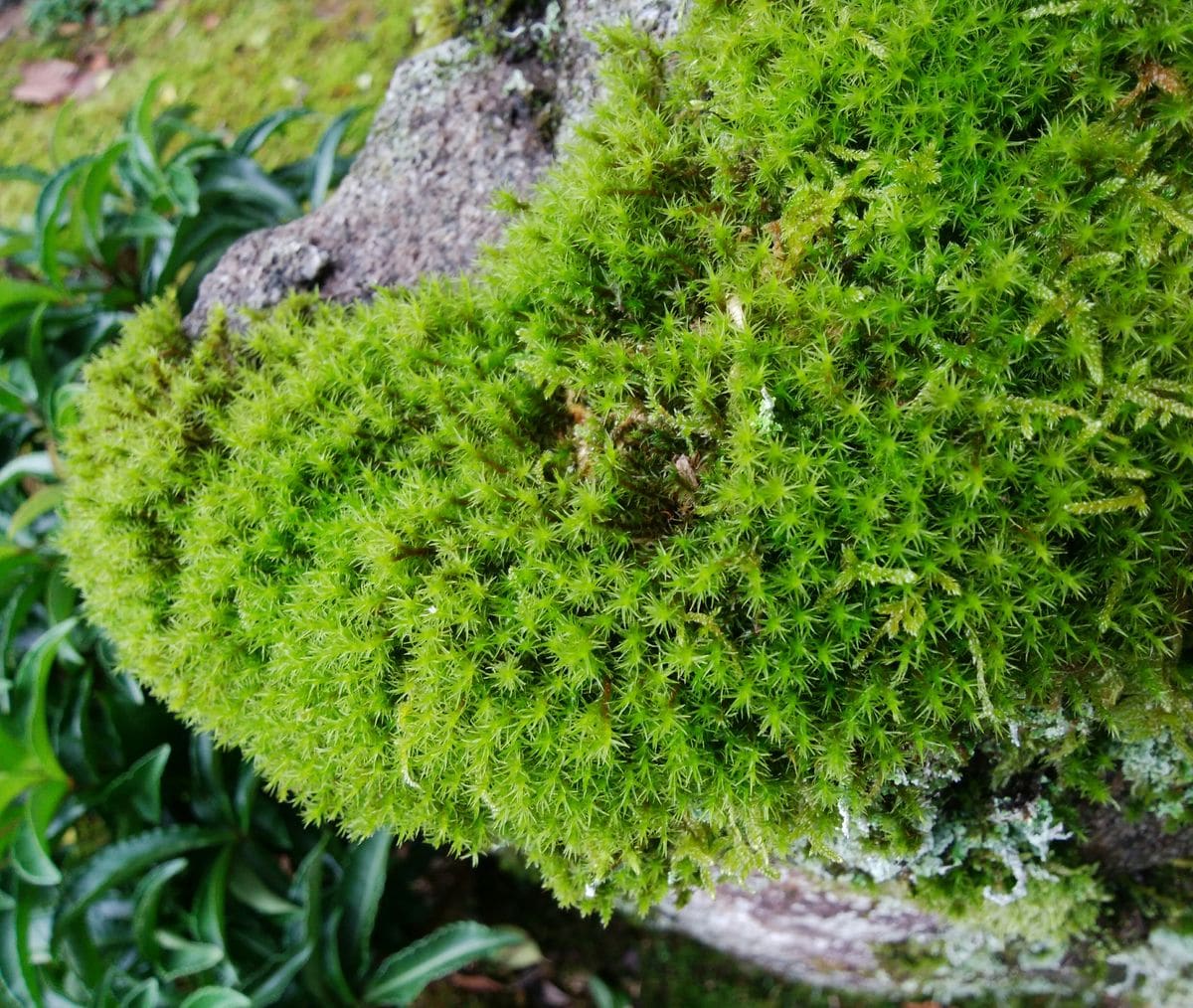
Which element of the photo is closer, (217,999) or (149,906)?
(217,999)

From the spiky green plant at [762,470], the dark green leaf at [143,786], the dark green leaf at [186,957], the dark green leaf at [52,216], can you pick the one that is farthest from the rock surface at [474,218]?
the dark green leaf at [186,957]

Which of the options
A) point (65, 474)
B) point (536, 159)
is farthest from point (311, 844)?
point (536, 159)

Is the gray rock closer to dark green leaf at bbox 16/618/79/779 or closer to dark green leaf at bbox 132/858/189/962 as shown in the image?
dark green leaf at bbox 16/618/79/779

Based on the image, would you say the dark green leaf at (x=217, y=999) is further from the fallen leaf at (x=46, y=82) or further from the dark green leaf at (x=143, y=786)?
the fallen leaf at (x=46, y=82)

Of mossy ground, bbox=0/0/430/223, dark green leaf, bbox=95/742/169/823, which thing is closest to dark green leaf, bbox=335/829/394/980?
dark green leaf, bbox=95/742/169/823

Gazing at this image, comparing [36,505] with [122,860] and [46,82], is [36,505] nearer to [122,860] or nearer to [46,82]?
[122,860]

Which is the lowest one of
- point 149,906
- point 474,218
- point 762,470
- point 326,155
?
point 149,906

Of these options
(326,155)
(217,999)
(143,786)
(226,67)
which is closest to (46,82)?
(226,67)
